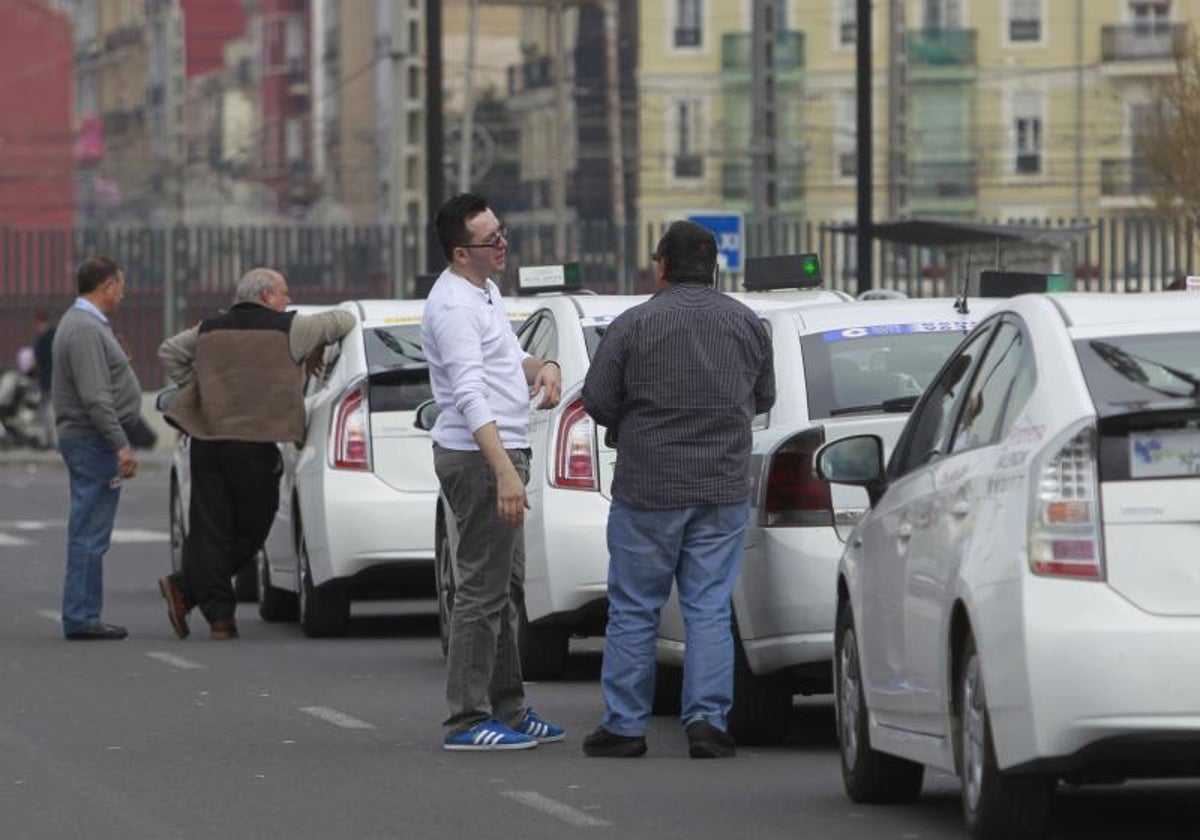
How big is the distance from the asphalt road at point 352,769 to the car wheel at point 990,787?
659 mm

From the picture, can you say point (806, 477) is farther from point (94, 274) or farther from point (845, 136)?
point (845, 136)

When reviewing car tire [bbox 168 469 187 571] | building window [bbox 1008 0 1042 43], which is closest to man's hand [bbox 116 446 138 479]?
car tire [bbox 168 469 187 571]

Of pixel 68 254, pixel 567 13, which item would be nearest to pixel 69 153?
pixel 567 13

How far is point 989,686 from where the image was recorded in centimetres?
815

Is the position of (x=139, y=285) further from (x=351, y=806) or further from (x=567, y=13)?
(x=351, y=806)

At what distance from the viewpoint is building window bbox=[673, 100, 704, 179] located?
78.2m

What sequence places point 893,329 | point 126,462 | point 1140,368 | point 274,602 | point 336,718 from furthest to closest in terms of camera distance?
point 274,602
point 126,462
point 336,718
point 893,329
point 1140,368

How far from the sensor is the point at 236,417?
658 inches

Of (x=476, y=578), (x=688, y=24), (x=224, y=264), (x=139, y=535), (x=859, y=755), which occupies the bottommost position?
(x=139, y=535)

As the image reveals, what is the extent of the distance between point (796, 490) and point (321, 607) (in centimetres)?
612

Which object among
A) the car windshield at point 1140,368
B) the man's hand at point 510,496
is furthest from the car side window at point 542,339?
the car windshield at point 1140,368

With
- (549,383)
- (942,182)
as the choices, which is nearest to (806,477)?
(549,383)

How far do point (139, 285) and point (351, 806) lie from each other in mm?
41129

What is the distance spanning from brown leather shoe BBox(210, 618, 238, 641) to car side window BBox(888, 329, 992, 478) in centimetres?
782
